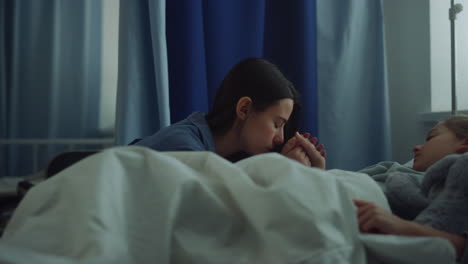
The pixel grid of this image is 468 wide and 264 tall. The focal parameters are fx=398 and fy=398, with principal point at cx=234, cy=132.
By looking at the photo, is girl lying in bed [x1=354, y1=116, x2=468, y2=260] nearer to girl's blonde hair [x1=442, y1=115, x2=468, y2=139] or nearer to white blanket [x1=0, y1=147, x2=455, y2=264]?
white blanket [x1=0, y1=147, x2=455, y2=264]

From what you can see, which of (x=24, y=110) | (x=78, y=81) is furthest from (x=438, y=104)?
(x=24, y=110)

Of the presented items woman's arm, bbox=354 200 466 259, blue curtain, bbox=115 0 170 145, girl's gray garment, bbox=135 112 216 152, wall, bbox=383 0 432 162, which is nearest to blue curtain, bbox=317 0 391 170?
wall, bbox=383 0 432 162

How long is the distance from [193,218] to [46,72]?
195 cm

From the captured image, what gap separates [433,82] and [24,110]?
6.56 ft

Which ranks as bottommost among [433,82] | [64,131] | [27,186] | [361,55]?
[27,186]

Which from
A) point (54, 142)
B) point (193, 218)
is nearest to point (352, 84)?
point (193, 218)

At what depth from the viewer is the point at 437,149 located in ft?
3.22

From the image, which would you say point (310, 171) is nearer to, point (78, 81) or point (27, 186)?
point (27, 186)

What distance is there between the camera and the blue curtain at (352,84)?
5.28ft

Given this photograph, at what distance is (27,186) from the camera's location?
4.36ft

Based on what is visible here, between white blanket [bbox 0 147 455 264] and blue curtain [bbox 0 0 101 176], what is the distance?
5.74ft

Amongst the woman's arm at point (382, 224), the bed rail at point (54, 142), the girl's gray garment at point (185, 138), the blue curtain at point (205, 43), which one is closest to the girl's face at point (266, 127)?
the girl's gray garment at point (185, 138)

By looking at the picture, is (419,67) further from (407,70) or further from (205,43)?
(205,43)

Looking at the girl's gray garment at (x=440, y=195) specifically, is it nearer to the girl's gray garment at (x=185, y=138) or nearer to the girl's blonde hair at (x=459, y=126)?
the girl's blonde hair at (x=459, y=126)
